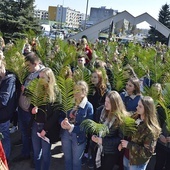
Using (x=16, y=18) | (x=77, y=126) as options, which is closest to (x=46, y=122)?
(x=77, y=126)

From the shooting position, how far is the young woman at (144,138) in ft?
11.5

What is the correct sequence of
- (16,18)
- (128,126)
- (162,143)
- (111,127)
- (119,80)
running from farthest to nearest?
(16,18), (119,80), (162,143), (111,127), (128,126)

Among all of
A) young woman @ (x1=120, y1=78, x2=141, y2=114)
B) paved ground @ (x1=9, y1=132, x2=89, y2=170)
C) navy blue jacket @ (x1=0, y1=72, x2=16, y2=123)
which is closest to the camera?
navy blue jacket @ (x1=0, y1=72, x2=16, y2=123)

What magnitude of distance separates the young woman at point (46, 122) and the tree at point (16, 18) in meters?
20.0

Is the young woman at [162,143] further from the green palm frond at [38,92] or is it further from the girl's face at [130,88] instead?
the green palm frond at [38,92]

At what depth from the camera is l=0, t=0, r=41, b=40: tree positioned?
78.3 feet

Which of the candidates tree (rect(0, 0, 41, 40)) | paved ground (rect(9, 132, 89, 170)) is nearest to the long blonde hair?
paved ground (rect(9, 132, 89, 170))

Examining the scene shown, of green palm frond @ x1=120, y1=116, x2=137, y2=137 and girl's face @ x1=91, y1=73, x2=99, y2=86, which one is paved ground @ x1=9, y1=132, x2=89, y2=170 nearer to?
girl's face @ x1=91, y1=73, x2=99, y2=86

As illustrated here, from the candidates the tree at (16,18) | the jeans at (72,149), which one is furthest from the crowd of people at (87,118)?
the tree at (16,18)

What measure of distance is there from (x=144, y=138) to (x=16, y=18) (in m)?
22.5

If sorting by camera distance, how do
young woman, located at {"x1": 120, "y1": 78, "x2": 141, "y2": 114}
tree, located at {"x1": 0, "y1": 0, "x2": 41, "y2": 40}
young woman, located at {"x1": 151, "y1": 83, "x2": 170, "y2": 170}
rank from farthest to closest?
tree, located at {"x1": 0, "y1": 0, "x2": 41, "y2": 40}, young woman, located at {"x1": 120, "y1": 78, "x2": 141, "y2": 114}, young woman, located at {"x1": 151, "y1": 83, "x2": 170, "y2": 170}

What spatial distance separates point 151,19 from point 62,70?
28212 mm

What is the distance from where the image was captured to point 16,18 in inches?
960

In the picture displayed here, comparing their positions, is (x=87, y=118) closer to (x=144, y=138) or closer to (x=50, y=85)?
(x=50, y=85)
